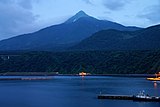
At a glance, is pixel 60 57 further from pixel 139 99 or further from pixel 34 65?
pixel 139 99

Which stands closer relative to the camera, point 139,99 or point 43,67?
point 139,99

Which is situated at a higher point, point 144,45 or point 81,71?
point 144,45

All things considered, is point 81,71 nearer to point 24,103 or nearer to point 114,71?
point 114,71

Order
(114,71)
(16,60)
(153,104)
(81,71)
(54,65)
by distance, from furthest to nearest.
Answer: (16,60) → (54,65) → (81,71) → (114,71) → (153,104)

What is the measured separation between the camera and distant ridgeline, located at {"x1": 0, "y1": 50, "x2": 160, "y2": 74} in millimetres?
139625

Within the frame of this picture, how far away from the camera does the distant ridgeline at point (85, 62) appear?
140 meters

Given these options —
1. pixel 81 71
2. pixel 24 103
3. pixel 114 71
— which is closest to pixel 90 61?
pixel 81 71

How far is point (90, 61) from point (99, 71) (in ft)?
42.9

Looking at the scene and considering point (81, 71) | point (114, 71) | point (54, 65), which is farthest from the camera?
point (54, 65)

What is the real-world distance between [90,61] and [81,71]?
912 cm

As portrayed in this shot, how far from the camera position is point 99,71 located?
15175cm

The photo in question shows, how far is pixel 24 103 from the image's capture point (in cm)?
5125

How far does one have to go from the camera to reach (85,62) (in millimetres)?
163125

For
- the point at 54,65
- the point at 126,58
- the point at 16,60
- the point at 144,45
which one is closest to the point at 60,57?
the point at 54,65
